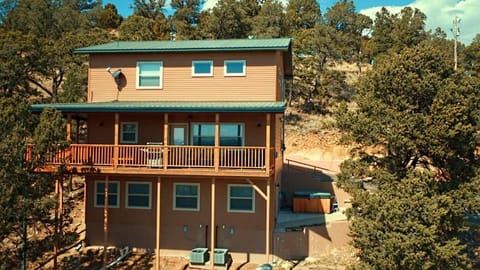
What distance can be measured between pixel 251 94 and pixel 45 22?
41.1 meters

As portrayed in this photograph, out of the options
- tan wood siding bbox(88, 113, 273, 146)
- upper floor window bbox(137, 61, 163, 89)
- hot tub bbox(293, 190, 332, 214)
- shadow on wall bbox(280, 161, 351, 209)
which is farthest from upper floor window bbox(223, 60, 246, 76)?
shadow on wall bbox(280, 161, 351, 209)

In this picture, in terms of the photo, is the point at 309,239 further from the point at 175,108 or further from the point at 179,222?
the point at 175,108

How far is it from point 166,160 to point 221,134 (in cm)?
308

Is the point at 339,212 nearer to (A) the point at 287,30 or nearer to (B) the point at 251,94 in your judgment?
(B) the point at 251,94

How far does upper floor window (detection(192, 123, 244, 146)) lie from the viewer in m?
18.2

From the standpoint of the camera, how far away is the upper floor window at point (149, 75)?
19266mm

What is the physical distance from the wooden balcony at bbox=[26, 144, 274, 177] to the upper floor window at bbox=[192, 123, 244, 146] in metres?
1.15

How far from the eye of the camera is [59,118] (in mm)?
15258

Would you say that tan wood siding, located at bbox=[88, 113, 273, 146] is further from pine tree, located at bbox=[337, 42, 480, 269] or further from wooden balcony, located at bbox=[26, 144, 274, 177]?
pine tree, located at bbox=[337, 42, 480, 269]

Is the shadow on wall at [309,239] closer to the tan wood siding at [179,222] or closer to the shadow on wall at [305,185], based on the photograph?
the tan wood siding at [179,222]

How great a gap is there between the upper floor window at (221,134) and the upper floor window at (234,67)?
2.24m

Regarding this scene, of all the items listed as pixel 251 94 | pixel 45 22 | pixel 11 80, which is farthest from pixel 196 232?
pixel 45 22

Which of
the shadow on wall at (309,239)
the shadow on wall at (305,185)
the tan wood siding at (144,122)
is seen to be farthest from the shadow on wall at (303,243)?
the shadow on wall at (305,185)

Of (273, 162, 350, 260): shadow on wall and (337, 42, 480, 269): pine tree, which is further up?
(337, 42, 480, 269): pine tree
